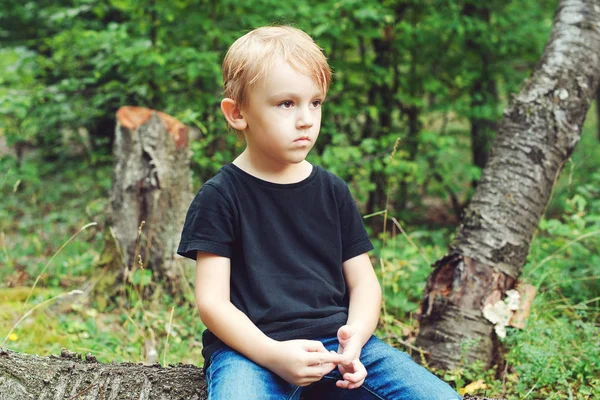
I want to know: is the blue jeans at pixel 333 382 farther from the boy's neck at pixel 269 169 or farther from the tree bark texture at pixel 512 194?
the tree bark texture at pixel 512 194

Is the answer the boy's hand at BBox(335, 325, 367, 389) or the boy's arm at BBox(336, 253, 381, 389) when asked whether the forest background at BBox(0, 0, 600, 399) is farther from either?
the boy's hand at BBox(335, 325, 367, 389)

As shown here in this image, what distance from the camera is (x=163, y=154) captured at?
3.79 metres

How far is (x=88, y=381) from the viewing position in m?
1.91

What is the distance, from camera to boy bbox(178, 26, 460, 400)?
1.76 meters

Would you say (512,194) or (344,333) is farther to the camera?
(512,194)

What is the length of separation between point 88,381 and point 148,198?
195 cm

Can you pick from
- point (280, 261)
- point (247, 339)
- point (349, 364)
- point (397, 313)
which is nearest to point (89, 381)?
point (247, 339)

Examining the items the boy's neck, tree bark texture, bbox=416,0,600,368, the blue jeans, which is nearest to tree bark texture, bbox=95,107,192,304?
tree bark texture, bbox=416,0,600,368

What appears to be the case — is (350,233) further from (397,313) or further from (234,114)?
(397,313)

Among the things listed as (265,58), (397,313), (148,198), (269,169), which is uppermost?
(265,58)

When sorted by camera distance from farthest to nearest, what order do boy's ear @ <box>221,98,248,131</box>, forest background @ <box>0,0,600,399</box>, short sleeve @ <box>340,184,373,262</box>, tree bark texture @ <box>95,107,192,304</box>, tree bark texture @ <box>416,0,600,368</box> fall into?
1. tree bark texture @ <box>95,107,192,304</box>
2. forest background @ <box>0,0,600,399</box>
3. tree bark texture @ <box>416,0,600,368</box>
4. short sleeve @ <box>340,184,373,262</box>
5. boy's ear @ <box>221,98,248,131</box>

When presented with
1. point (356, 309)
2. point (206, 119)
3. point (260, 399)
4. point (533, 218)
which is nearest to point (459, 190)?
point (206, 119)

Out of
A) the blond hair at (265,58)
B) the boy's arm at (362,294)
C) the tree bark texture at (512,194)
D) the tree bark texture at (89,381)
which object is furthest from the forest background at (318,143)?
the blond hair at (265,58)

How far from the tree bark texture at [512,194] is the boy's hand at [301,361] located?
44.3 inches
